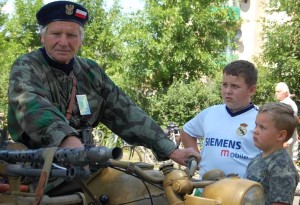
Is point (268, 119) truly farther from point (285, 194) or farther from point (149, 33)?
point (149, 33)

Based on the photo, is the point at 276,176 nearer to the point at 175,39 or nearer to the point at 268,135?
the point at 268,135

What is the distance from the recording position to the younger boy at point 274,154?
3.30 metres

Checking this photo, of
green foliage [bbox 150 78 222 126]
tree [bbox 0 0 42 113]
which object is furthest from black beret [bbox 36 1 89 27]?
tree [bbox 0 0 42 113]

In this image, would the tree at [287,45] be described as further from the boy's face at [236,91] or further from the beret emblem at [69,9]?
the beret emblem at [69,9]

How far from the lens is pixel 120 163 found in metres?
2.64

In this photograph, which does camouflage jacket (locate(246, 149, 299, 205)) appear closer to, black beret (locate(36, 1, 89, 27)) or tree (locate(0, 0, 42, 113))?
black beret (locate(36, 1, 89, 27))

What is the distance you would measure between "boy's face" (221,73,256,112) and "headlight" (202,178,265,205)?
194cm

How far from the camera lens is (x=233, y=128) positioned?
4.22 m

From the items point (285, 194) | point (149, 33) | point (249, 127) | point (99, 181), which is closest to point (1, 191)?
point (99, 181)

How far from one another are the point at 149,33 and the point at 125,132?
75.0 feet

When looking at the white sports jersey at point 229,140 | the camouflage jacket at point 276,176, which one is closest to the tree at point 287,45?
the white sports jersey at point 229,140

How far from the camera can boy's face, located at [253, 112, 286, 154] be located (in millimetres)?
3515

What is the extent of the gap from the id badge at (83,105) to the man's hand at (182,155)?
511mm

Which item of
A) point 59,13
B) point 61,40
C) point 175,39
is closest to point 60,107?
point 61,40
